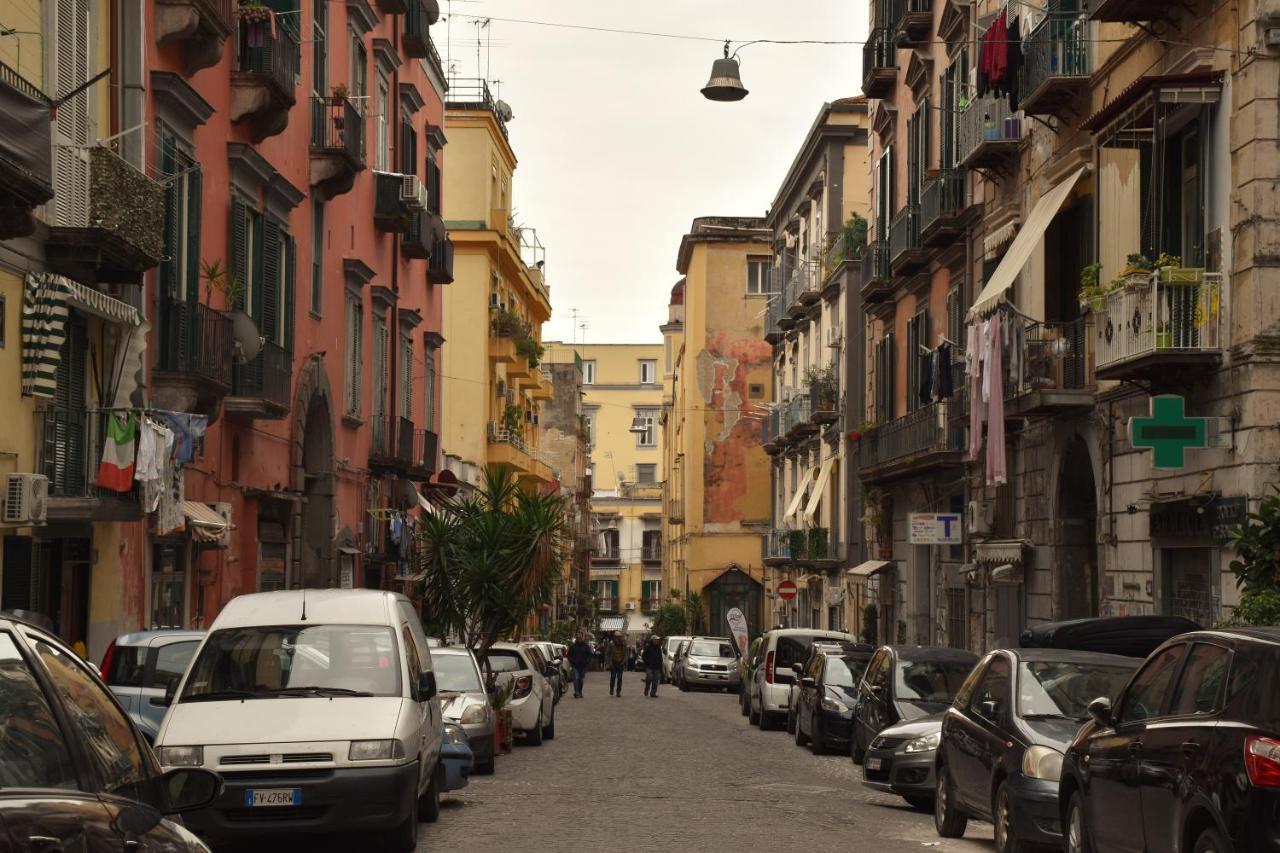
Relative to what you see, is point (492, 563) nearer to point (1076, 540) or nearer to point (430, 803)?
point (1076, 540)

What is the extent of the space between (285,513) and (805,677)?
910cm

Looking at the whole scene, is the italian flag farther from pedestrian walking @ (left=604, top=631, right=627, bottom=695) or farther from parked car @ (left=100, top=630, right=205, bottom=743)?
pedestrian walking @ (left=604, top=631, right=627, bottom=695)

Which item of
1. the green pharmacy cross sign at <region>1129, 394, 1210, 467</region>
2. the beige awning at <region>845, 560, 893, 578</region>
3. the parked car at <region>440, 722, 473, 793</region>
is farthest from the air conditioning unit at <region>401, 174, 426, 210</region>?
the parked car at <region>440, 722, 473, 793</region>

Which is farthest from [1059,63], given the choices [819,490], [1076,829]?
[819,490]

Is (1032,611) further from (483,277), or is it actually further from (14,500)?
(483,277)

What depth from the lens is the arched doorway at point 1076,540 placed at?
25.5 meters

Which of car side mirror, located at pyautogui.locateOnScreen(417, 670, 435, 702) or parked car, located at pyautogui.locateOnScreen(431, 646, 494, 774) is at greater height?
car side mirror, located at pyautogui.locateOnScreen(417, 670, 435, 702)

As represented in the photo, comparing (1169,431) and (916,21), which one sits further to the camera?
(916,21)

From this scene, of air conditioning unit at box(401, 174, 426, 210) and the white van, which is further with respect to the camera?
air conditioning unit at box(401, 174, 426, 210)

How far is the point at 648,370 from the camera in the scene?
13000 centimetres

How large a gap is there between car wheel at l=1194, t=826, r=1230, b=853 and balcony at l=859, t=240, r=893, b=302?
28.9 metres

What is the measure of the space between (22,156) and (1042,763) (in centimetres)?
998

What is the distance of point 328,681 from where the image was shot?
13.6 metres

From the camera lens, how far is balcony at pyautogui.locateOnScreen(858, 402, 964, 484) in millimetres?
31031
